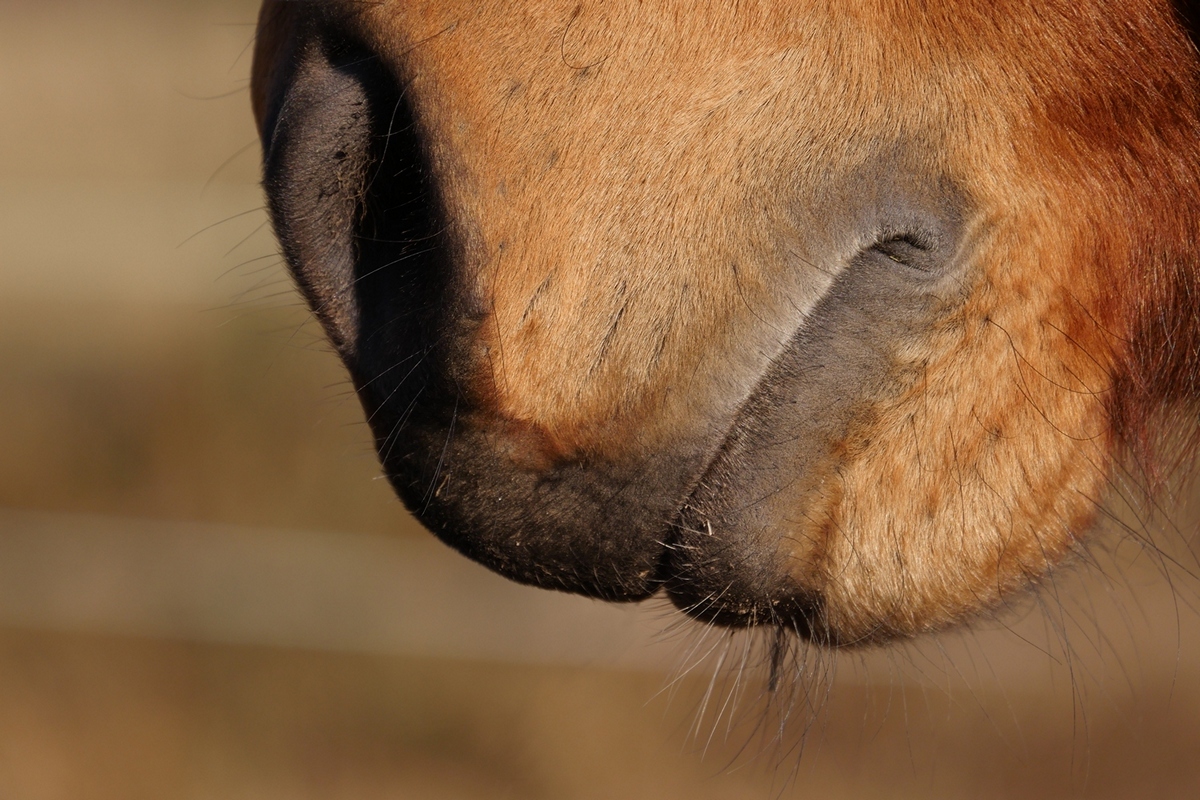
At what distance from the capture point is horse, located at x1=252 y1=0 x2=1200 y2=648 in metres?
0.49

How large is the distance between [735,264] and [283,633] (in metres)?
1.86

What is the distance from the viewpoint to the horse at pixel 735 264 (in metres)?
0.49

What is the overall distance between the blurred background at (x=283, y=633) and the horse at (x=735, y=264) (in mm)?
1229

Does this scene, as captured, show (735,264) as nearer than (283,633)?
Yes

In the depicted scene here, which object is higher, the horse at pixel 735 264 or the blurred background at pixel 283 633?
the horse at pixel 735 264

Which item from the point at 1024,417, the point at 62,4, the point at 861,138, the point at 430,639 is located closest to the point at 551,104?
the point at 861,138

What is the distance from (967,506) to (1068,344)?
0.11 meters

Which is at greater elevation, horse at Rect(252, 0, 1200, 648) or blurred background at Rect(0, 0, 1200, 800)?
horse at Rect(252, 0, 1200, 648)

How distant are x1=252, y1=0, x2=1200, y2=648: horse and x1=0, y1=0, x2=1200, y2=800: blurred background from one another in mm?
1229

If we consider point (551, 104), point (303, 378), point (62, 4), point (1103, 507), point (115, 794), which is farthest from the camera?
point (62, 4)

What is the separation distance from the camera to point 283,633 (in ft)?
6.86

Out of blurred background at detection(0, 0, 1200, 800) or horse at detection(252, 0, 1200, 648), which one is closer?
horse at detection(252, 0, 1200, 648)

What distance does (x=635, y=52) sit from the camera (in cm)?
50

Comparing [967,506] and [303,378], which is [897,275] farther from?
[303,378]
